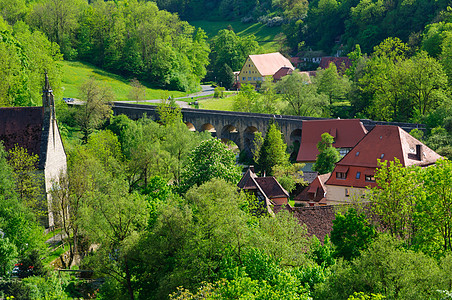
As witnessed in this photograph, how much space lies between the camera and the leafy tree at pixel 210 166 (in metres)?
45.7

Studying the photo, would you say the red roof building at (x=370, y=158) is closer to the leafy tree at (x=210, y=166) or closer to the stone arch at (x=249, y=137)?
the leafy tree at (x=210, y=166)

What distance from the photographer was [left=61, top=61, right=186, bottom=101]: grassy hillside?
331 feet

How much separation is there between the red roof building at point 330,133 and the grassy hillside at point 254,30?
263ft

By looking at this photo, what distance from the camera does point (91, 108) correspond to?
74.8 meters

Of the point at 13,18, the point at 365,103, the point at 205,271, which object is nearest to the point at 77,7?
the point at 13,18

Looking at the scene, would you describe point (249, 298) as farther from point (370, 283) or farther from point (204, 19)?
point (204, 19)

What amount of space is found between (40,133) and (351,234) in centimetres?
2805

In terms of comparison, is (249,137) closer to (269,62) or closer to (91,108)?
(91,108)

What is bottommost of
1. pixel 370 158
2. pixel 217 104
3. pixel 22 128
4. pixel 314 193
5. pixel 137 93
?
pixel 314 193

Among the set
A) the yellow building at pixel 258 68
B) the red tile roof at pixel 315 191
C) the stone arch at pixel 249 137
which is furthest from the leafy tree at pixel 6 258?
the yellow building at pixel 258 68

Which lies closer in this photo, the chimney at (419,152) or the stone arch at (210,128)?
the chimney at (419,152)

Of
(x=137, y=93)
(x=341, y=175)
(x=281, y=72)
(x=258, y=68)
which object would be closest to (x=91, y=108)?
(x=137, y=93)

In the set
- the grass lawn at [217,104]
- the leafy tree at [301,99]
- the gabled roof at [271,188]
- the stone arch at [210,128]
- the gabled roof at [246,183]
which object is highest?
the leafy tree at [301,99]

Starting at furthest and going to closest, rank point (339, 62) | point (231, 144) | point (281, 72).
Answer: point (281, 72), point (339, 62), point (231, 144)
